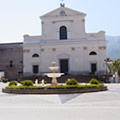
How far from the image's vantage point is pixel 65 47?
41.6 metres

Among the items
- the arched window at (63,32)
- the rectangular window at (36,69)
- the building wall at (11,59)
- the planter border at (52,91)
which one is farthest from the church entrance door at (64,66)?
the planter border at (52,91)

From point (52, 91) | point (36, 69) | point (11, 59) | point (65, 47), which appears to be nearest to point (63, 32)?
point (65, 47)

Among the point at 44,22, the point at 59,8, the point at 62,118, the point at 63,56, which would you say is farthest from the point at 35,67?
the point at 62,118

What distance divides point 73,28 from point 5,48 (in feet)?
60.8

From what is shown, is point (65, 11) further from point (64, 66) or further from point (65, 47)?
point (64, 66)

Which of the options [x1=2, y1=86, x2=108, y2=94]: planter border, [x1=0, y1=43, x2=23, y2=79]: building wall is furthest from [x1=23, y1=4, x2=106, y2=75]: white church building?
[x1=2, y1=86, x2=108, y2=94]: planter border

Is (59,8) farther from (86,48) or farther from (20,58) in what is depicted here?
(20,58)

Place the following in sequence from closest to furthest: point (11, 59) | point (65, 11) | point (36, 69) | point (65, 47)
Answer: point (65, 47)
point (65, 11)
point (36, 69)
point (11, 59)

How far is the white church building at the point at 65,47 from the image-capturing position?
41.0 metres

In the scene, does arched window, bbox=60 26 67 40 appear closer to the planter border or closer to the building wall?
the building wall

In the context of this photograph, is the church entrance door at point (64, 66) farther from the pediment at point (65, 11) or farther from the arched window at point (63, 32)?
the pediment at point (65, 11)

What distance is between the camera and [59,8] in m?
42.2

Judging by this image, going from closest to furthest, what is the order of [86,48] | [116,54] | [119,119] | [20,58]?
[119,119] → [86,48] → [20,58] → [116,54]

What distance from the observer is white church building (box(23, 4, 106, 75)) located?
41031 mm
